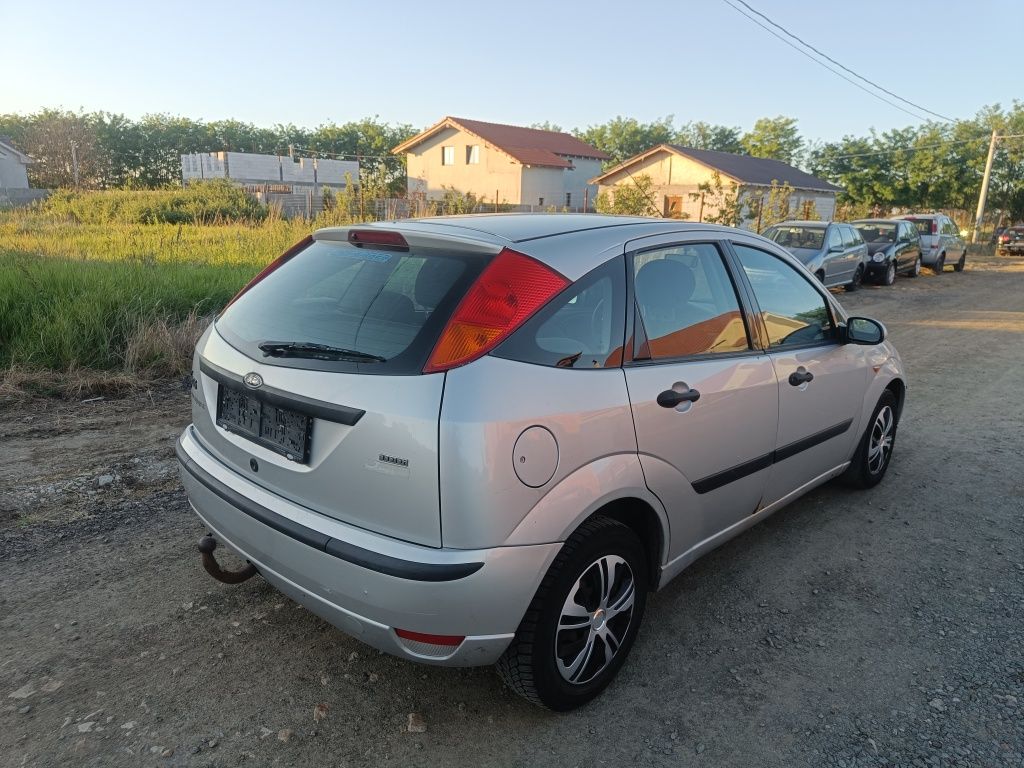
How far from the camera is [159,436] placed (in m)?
5.11

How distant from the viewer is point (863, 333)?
3.89 m

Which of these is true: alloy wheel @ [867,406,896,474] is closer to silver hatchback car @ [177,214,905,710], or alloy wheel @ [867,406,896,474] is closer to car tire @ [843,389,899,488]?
car tire @ [843,389,899,488]

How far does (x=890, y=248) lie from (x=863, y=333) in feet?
50.2

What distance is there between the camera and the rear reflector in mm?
2631

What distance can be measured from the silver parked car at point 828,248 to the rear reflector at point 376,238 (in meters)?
12.5

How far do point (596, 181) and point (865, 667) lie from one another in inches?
1495

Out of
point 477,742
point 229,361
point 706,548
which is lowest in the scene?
point 477,742

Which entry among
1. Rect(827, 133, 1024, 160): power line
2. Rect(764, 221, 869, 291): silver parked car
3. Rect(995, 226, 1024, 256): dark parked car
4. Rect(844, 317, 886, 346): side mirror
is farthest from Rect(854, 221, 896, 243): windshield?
Rect(827, 133, 1024, 160): power line

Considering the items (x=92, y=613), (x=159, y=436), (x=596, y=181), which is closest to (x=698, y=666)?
(x=92, y=613)

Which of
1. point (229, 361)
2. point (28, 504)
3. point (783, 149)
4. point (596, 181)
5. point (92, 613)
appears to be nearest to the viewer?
point (229, 361)

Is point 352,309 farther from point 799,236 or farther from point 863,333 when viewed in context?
point 799,236

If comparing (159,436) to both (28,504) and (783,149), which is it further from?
(783,149)

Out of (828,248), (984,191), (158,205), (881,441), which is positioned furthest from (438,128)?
(881,441)

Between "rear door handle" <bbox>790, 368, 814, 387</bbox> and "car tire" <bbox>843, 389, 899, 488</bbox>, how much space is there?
1.08m
